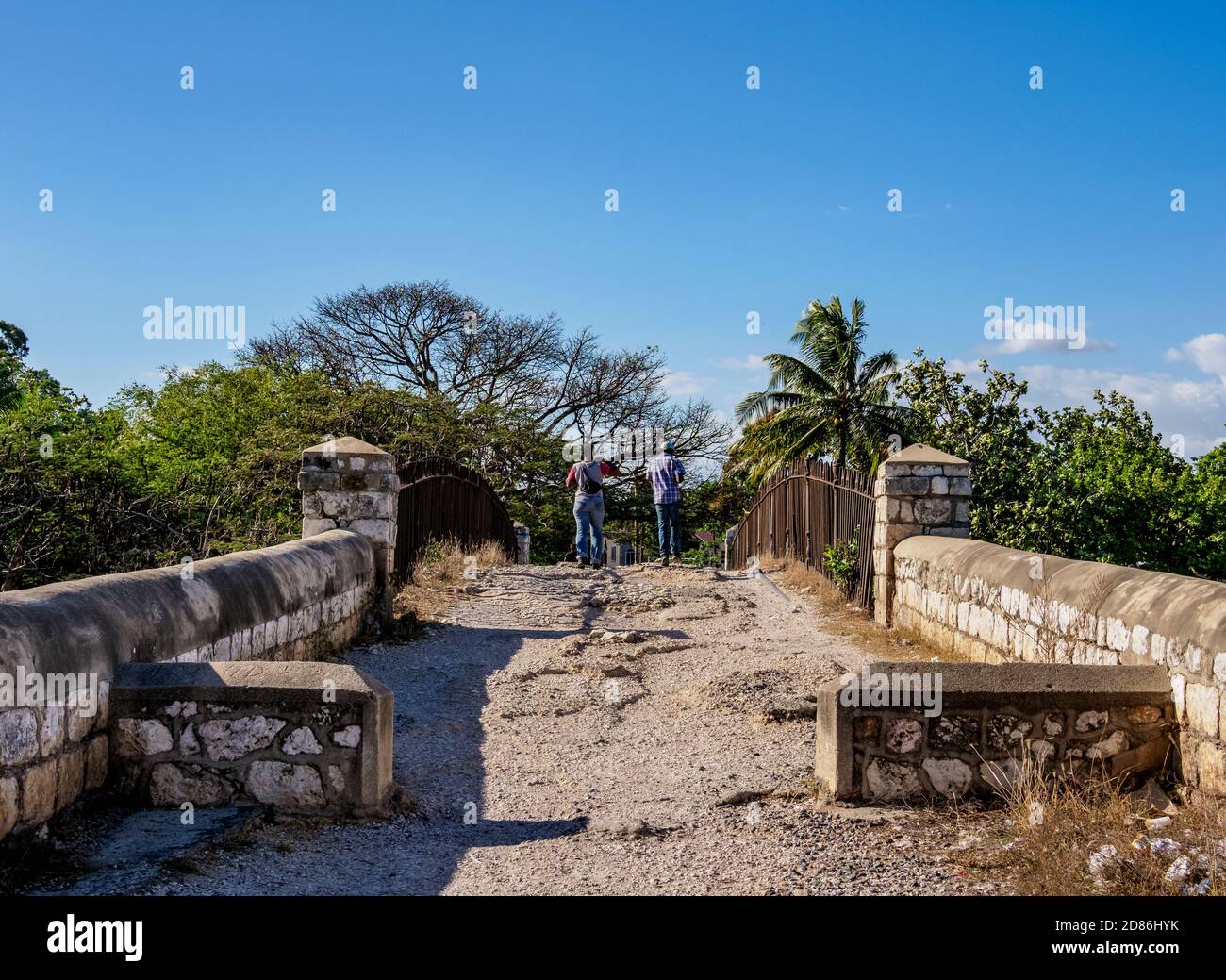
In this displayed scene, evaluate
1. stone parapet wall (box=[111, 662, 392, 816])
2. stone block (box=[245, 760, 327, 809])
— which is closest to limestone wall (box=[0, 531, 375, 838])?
stone parapet wall (box=[111, 662, 392, 816])

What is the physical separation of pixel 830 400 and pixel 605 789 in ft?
73.5

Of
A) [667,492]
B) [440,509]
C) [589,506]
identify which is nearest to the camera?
[440,509]

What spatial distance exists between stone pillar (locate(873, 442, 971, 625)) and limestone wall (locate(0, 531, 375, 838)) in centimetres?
498

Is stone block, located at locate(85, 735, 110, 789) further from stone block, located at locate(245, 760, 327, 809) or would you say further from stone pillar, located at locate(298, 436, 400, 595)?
stone pillar, located at locate(298, 436, 400, 595)

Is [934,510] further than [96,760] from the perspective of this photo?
Yes

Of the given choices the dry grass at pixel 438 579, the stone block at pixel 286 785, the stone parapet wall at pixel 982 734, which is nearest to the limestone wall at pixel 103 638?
the stone block at pixel 286 785

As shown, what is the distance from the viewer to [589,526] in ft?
48.5

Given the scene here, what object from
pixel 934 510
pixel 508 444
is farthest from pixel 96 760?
pixel 508 444

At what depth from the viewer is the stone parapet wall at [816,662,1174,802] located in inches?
176

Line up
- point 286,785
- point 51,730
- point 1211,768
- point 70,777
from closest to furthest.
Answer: point 51,730 → point 70,777 → point 1211,768 → point 286,785

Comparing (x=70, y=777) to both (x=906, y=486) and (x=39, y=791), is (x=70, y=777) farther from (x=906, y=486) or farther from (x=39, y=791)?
(x=906, y=486)

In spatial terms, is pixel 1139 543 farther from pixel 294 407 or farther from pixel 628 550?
pixel 628 550

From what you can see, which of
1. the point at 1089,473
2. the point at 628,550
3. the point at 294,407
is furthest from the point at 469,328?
the point at 1089,473
